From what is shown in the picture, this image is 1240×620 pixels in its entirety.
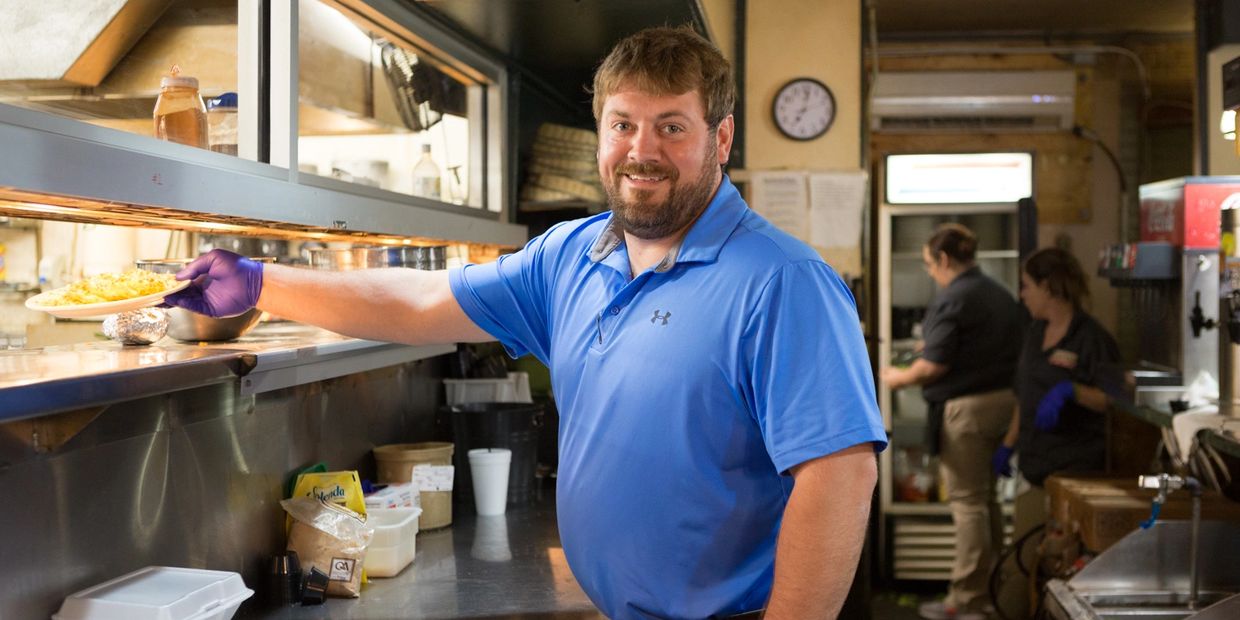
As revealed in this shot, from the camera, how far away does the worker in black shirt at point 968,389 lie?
568 centimetres

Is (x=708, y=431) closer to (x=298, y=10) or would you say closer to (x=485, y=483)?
(x=298, y=10)

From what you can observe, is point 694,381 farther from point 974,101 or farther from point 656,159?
point 974,101

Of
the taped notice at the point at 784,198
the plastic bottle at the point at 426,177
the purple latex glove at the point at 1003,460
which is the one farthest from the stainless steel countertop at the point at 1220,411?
the plastic bottle at the point at 426,177

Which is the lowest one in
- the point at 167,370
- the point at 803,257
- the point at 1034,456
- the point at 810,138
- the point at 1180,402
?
the point at 1034,456

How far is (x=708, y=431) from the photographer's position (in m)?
1.83

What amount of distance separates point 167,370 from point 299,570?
2.58 ft

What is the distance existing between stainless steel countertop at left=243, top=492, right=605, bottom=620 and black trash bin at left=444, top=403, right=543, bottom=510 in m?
0.29

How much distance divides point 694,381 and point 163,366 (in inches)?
32.9

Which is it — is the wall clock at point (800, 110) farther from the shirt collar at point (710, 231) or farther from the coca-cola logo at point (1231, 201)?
the shirt collar at point (710, 231)

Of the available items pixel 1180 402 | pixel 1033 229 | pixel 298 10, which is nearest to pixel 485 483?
pixel 298 10

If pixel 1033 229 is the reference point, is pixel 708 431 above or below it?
below

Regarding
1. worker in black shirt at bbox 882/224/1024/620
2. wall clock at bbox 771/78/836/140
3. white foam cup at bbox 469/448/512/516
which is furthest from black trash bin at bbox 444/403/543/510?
worker in black shirt at bbox 882/224/1024/620

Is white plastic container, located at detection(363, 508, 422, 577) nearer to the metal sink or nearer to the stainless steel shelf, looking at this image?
the stainless steel shelf

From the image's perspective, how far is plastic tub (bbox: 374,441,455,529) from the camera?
312 cm
